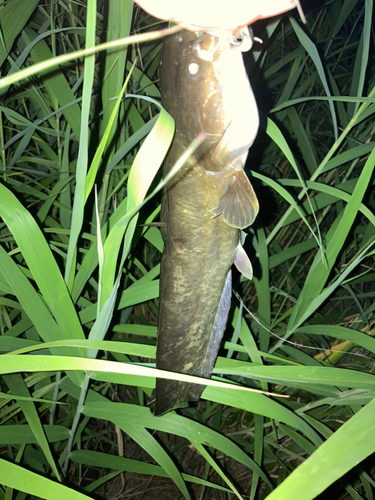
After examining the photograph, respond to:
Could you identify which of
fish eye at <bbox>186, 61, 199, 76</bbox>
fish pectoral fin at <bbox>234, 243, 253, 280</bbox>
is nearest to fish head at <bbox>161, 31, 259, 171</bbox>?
fish eye at <bbox>186, 61, 199, 76</bbox>

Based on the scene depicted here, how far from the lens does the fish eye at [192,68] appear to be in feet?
1.42

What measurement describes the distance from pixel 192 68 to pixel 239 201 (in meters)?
0.18

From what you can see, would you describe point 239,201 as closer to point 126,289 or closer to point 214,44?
point 214,44

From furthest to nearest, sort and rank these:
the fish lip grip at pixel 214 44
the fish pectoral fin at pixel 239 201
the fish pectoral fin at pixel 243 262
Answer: the fish pectoral fin at pixel 243 262 < the fish pectoral fin at pixel 239 201 < the fish lip grip at pixel 214 44

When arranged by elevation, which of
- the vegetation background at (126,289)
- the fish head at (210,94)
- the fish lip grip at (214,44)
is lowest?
the vegetation background at (126,289)

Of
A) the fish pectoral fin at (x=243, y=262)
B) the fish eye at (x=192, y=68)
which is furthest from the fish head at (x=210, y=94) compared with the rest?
the fish pectoral fin at (x=243, y=262)

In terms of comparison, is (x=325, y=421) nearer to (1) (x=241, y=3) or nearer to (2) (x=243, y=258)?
(2) (x=243, y=258)

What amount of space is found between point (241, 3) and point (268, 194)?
3.73 ft

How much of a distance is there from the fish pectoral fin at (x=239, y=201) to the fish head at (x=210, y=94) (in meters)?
0.03

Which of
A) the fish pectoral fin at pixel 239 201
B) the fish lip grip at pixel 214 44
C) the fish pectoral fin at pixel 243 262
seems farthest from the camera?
the fish pectoral fin at pixel 243 262

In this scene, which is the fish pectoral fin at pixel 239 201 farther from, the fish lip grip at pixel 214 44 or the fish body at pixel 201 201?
the fish lip grip at pixel 214 44

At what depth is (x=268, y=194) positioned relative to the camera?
4.65 ft

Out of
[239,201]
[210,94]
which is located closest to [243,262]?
[239,201]

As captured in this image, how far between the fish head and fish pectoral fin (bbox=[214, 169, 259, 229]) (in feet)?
0.10
